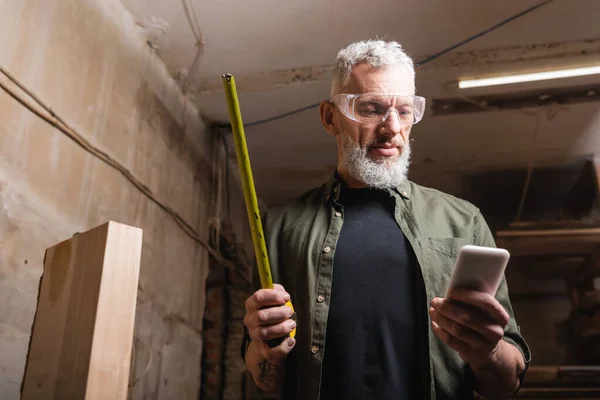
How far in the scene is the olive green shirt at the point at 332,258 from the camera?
136 cm

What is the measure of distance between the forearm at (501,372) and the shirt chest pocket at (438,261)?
224 mm

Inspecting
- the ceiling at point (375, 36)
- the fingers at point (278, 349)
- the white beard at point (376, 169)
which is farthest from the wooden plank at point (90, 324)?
the ceiling at point (375, 36)

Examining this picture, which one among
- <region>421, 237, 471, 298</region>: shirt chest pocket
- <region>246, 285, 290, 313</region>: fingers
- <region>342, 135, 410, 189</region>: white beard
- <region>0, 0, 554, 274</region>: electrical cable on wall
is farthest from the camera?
<region>0, 0, 554, 274</region>: electrical cable on wall

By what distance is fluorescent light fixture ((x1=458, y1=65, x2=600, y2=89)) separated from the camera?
9.56ft

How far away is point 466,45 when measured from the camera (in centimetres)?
283

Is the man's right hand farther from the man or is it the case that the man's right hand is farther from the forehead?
the forehead

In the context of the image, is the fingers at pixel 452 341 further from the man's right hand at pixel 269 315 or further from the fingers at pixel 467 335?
the man's right hand at pixel 269 315

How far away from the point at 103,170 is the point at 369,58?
124 cm

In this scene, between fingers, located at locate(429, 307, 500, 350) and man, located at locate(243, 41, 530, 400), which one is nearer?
fingers, located at locate(429, 307, 500, 350)

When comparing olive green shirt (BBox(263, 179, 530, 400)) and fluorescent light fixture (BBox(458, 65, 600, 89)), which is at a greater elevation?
fluorescent light fixture (BBox(458, 65, 600, 89))

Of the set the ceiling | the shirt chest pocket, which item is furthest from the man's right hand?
the ceiling

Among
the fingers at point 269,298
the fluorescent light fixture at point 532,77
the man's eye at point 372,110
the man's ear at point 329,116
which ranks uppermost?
the fluorescent light fixture at point 532,77

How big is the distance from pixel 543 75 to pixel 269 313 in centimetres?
248

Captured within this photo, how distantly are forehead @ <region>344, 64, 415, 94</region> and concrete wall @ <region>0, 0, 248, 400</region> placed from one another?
110 cm
